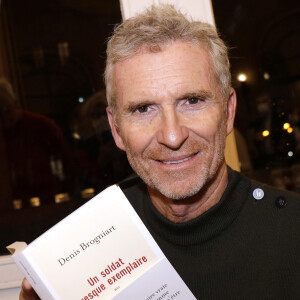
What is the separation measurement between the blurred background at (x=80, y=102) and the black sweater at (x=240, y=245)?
0.52m

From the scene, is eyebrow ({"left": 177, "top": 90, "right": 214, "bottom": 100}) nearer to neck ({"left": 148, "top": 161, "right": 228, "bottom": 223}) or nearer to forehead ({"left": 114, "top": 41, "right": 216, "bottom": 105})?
forehead ({"left": 114, "top": 41, "right": 216, "bottom": 105})

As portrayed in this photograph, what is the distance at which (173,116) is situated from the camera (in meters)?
1.29

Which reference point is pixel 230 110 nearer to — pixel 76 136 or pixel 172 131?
pixel 172 131

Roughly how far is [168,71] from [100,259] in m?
0.55

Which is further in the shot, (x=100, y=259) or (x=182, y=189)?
(x=182, y=189)

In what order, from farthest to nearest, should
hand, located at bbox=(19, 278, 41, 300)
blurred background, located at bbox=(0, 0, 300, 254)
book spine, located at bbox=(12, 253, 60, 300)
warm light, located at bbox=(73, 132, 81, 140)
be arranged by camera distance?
warm light, located at bbox=(73, 132, 81, 140) < blurred background, located at bbox=(0, 0, 300, 254) < hand, located at bbox=(19, 278, 41, 300) < book spine, located at bbox=(12, 253, 60, 300)

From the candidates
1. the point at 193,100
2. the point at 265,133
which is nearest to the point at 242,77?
the point at 265,133

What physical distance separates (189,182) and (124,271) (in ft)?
1.24

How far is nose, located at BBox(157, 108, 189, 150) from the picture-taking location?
1.28m

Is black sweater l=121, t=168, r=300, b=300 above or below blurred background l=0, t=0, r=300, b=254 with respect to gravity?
below

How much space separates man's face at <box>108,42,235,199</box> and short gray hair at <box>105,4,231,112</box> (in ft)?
0.08

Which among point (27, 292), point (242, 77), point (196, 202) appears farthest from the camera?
point (242, 77)

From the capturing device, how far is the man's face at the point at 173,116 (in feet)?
4.27

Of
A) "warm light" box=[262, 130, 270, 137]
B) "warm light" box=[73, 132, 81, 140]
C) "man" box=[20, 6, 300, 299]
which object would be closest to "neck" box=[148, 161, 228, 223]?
"man" box=[20, 6, 300, 299]
